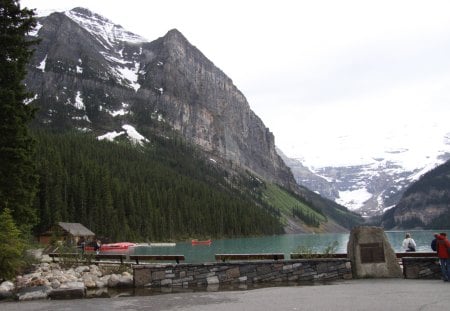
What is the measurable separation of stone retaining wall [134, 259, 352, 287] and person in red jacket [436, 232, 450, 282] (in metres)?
4.81

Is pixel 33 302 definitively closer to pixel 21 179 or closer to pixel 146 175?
pixel 21 179

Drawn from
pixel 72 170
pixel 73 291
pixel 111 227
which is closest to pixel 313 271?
pixel 73 291

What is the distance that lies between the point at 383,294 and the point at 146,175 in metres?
178

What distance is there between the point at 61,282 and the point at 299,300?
14178 mm

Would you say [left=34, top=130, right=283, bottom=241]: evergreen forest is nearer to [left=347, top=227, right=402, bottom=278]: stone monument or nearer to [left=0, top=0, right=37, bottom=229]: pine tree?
[left=0, top=0, right=37, bottom=229]: pine tree

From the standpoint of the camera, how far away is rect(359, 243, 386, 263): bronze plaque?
79.9ft

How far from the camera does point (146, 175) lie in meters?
192

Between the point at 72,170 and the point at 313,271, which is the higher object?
the point at 72,170

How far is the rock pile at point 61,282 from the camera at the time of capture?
22.2m

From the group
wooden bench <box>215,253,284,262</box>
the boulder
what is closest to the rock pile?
the boulder

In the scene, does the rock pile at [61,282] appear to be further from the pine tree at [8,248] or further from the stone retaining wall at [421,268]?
the stone retaining wall at [421,268]

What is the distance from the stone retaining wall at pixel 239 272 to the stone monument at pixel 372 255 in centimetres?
67

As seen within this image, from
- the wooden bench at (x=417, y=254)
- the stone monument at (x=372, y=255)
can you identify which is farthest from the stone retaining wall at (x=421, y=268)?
the stone monument at (x=372, y=255)

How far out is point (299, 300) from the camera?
59.4ft
